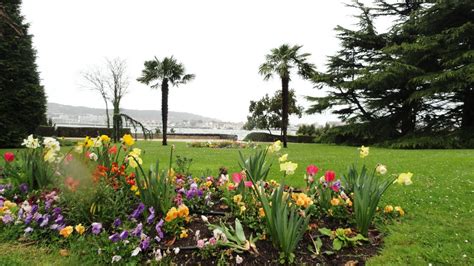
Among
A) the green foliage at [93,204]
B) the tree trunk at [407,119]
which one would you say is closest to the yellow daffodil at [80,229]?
the green foliage at [93,204]

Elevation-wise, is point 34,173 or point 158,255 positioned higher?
point 34,173

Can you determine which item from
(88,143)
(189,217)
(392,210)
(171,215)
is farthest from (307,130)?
(171,215)

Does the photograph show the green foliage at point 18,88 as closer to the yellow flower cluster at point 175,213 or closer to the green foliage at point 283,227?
the yellow flower cluster at point 175,213

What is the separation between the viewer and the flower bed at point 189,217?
2.24 metres

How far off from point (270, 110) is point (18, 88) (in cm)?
2573

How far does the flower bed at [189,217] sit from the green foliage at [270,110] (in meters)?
32.7

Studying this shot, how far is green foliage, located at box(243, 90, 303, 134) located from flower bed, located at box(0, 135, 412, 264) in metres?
32.7

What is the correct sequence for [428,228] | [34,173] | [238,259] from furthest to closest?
[34,173]
[428,228]
[238,259]

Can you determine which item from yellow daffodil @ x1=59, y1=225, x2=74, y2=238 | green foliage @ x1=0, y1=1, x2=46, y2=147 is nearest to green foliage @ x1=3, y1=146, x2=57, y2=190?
yellow daffodil @ x1=59, y1=225, x2=74, y2=238

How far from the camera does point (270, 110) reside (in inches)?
1431

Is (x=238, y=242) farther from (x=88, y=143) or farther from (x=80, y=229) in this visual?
(x=88, y=143)

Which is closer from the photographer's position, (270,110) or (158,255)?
(158,255)

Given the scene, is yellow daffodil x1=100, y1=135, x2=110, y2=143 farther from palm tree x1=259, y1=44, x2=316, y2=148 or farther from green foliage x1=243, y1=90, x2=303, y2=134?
green foliage x1=243, y1=90, x2=303, y2=134

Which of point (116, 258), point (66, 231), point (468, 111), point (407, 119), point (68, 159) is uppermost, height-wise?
point (468, 111)
